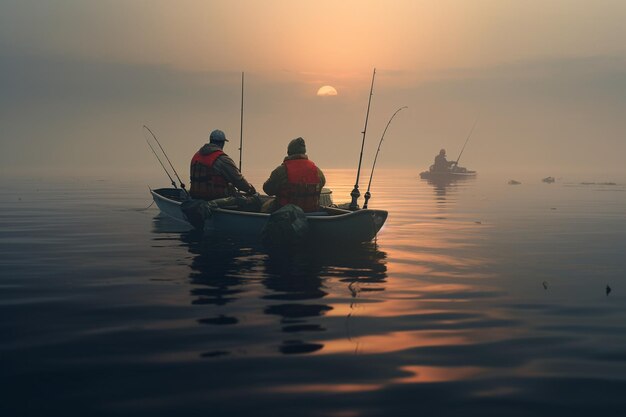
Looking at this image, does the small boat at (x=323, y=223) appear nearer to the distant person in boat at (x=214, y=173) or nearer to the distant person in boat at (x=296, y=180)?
the distant person in boat at (x=296, y=180)

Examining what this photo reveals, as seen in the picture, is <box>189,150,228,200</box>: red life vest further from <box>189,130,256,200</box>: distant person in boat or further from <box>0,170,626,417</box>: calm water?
<box>0,170,626,417</box>: calm water

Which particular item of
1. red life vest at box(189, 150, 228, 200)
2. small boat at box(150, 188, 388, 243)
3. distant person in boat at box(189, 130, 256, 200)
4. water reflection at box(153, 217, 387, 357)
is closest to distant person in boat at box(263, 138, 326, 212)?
small boat at box(150, 188, 388, 243)

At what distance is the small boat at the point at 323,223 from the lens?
49.4 ft

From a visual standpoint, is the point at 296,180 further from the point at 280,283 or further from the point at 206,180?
the point at 280,283

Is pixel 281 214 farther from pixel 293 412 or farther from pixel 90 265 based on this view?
pixel 293 412

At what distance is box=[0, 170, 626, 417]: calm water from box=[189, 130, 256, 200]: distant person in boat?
234 cm

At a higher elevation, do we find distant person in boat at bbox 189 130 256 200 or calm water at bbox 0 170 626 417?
distant person in boat at bbox 189 130 256 200

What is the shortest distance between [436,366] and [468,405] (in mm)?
1051

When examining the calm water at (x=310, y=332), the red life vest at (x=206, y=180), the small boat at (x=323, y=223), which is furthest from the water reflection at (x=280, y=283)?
the red life vest at (x=206, y=180)

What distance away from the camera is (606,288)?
1108 centimetres

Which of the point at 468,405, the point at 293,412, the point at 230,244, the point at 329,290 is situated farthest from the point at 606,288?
the point at 230,244

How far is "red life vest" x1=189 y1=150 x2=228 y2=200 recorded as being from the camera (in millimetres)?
18188

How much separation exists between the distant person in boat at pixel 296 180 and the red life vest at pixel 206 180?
280cm

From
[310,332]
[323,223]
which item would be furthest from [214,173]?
[310,332]
